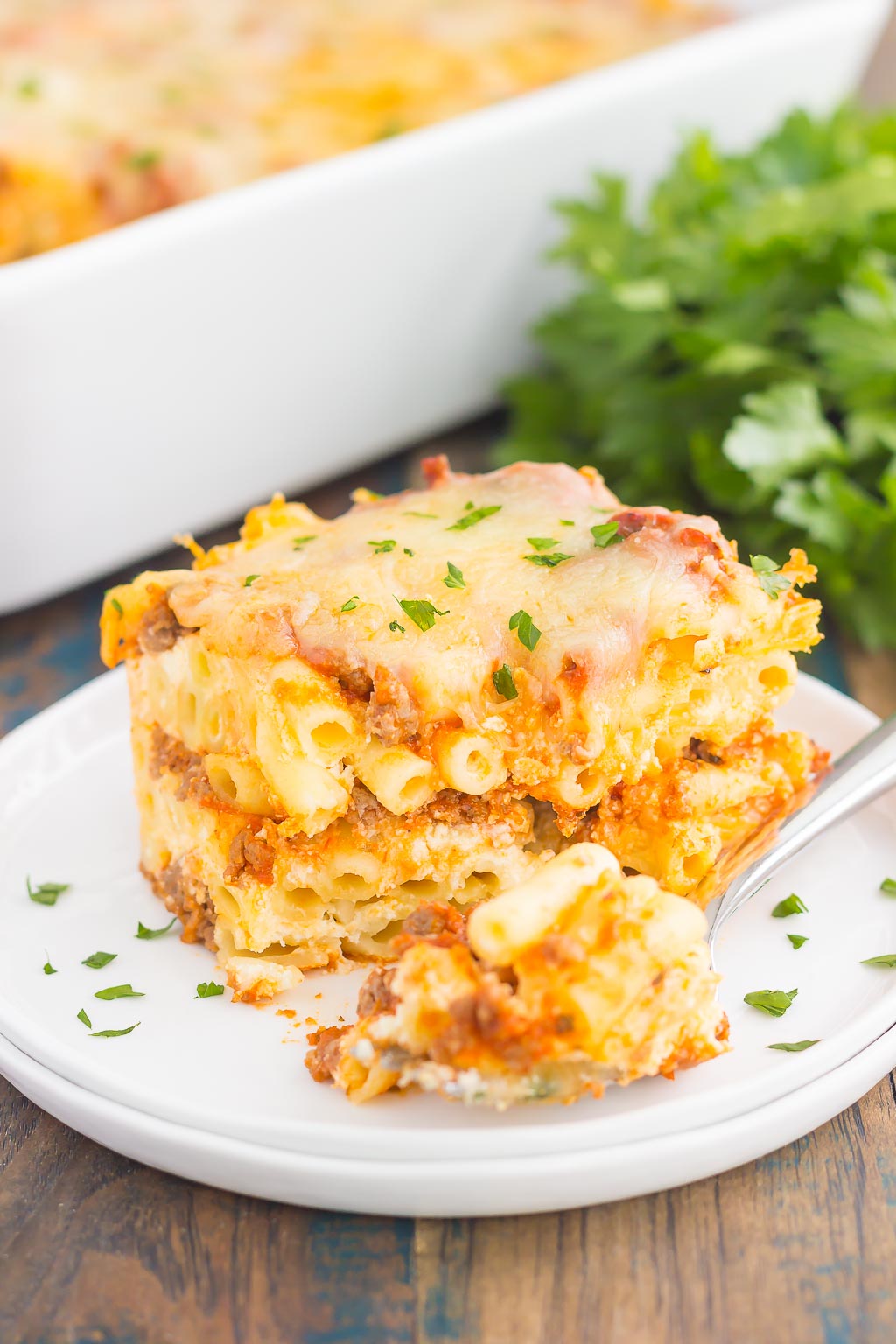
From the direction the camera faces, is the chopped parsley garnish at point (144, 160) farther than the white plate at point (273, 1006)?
Yes

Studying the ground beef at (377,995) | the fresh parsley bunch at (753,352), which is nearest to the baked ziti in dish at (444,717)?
the ground beef at (377,995)

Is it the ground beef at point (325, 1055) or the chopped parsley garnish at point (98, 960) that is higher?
the ground beef at point (325, 1055)

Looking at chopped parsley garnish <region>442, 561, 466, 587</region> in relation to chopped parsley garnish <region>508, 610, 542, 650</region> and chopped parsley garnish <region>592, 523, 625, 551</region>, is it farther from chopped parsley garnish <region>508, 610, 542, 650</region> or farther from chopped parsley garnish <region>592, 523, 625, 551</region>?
chopped parsley garnish <region>592, 523, 625, 551</region>

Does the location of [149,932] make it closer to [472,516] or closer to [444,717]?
[444,717]

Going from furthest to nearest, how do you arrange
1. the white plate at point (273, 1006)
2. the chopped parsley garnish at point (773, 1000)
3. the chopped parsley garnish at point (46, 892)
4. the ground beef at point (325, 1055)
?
the chopped parsley garnish at point (46, 892) < the chopped parsley garnish at point (773, 1000) < the ground beef at point (325, 1055) < the white plate at point (273, 1006)

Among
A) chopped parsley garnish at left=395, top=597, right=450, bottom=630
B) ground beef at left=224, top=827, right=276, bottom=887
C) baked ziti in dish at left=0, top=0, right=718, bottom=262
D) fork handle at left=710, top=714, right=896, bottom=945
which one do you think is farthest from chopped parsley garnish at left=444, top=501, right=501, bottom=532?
baked ziti in dish at left=0, top=0, right=718, bottom=262

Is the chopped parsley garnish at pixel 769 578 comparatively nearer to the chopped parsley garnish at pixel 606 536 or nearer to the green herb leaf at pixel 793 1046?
the chopped parsley garnish at pixel 606 536
